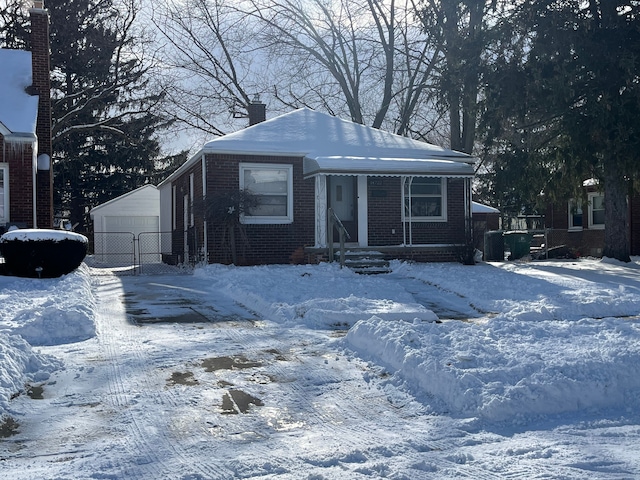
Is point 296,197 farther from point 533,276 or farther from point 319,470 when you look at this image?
point 319,470

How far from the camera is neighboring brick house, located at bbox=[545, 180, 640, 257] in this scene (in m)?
26.6

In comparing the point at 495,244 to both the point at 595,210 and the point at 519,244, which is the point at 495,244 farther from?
the point at 595,210

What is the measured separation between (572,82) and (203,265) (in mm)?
11486

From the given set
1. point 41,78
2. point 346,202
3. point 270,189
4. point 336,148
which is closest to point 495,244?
point 346,202

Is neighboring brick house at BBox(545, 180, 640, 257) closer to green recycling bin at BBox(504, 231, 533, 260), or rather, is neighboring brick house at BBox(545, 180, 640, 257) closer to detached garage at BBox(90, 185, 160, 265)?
green recycling bin at BBox(504, 231, 533, 260)

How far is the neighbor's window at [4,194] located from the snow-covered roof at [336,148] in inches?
204

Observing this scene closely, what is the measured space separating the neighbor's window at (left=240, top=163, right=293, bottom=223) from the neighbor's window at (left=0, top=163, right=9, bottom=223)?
21.2ft

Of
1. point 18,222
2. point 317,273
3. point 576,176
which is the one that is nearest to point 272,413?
point 317,273

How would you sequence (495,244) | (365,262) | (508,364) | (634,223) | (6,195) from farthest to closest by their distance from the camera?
(634,223) → (495,244) → (6,195) → (365,262) → (508,364)

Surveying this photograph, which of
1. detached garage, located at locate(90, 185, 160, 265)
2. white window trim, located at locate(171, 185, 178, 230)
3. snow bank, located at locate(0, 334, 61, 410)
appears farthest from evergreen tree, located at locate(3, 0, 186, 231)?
snow bank, located at locate(0, 334, 61, 410)

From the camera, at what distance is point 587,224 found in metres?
29.1

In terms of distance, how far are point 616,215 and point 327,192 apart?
8.75m

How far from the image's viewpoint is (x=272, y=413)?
562 cm

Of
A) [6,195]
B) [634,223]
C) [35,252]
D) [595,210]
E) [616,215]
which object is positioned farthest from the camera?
[595,210]
